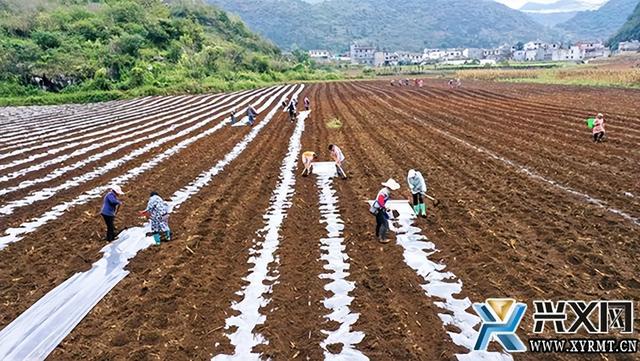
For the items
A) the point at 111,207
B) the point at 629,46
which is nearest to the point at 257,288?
the point at 111,207

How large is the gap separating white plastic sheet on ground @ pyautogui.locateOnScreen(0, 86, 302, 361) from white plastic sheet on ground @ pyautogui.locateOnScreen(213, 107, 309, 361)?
2111 millimetres

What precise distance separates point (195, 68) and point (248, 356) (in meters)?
58.6

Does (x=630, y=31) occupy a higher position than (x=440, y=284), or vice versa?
(x=630, y=31)

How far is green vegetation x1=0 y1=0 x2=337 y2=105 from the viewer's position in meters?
49.1

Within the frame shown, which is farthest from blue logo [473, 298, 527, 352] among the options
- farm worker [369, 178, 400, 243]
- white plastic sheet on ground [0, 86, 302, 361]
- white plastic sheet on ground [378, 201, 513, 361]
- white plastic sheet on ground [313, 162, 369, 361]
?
white plastic sheet on ground [0, 86, 302, 361]

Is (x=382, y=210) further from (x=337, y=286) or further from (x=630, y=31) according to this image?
(x=630, y=31)

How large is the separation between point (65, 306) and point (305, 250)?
12.6 ft

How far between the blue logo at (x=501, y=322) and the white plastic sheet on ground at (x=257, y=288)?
2.62 m

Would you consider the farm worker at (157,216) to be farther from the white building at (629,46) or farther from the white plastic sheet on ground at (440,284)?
the white building at (629,46)

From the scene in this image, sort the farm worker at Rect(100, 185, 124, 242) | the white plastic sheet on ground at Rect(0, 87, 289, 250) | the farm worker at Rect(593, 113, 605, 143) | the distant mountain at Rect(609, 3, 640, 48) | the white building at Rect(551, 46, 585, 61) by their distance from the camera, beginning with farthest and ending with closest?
the white building at Rect(551, 46, 585, 61) → the distant mountain at Rect(609, 3, 640, 48) → the farm worker at Rect(593, 113, 605, 143) → the white plastic sheet on ground at Rect(0, 87, 289, 250) → the farm worker at Rect(100, 185, 124, 242)

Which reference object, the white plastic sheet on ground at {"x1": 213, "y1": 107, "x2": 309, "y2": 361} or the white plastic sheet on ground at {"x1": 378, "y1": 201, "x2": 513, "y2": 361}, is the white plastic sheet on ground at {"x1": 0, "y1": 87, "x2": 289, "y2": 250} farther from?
the white plastic sheet on ground at {"x1": 378, "y1": 201, "x2": 513, "y2": 361}

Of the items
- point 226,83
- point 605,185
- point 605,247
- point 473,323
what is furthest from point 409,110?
point 226,83

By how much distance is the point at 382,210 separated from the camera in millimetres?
8414

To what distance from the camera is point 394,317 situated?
19.9ft
